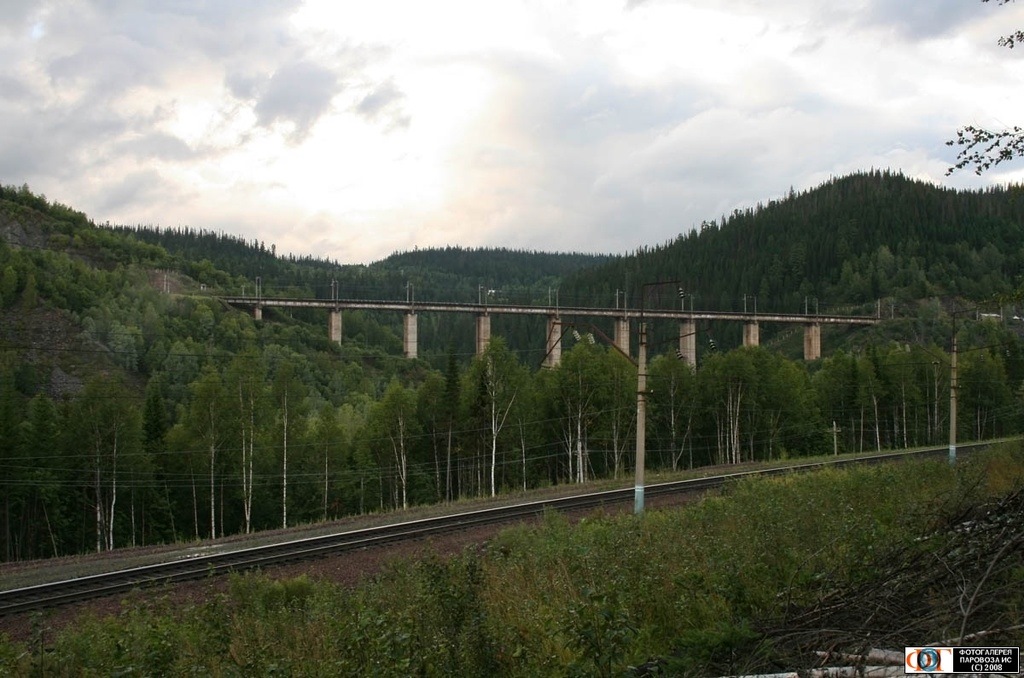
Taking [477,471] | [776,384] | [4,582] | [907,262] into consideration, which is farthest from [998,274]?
[4,582]

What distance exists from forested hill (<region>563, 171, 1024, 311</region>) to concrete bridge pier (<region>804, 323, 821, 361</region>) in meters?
25.5

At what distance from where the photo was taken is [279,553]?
21719 millimetres

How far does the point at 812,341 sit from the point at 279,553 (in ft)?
379

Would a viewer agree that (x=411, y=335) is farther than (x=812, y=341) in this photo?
No

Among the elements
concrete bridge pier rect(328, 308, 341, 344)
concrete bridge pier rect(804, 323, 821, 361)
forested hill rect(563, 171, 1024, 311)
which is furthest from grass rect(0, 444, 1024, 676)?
forested hill rect(563, 171, 1024, 311)

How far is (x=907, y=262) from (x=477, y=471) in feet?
412

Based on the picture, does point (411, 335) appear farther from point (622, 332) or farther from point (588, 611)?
point (588, 611)

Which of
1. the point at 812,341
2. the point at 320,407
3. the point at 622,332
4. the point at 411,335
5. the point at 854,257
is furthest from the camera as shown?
the point at 854,257

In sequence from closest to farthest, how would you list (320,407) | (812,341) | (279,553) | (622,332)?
(279,553)
(320,407)
(622,332)
(812,341)

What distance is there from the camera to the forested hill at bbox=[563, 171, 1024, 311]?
488 ft

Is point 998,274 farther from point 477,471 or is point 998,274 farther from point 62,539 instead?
point 62,539

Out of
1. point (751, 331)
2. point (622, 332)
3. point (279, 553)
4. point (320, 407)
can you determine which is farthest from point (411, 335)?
point (279, 553)

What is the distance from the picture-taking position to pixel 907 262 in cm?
15225

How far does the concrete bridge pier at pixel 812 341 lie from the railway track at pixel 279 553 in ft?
330
